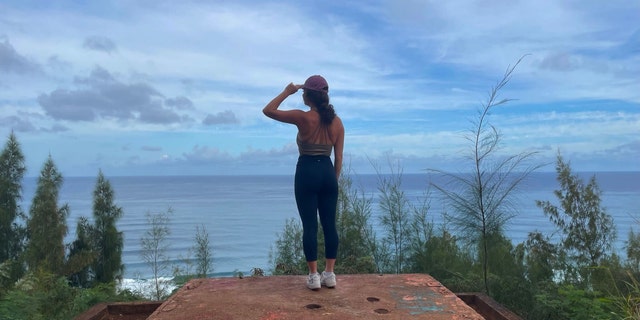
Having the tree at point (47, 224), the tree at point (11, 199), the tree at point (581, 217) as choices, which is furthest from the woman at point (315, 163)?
the tree at point (11, 199)

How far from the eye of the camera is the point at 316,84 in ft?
14.2

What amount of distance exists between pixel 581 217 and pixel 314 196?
8.12 m

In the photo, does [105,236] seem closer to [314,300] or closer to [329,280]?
[329,280]

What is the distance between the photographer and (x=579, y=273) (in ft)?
23.3

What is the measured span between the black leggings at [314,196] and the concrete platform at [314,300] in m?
0.37

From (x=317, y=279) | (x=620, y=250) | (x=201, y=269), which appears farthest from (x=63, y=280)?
(x=620, y=250)

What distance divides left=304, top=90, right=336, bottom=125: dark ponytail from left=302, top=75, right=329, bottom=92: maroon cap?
0.11 feet

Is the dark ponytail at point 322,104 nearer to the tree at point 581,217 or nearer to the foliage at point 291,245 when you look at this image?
the foliage at point 291,245

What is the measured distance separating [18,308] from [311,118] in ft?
14.2

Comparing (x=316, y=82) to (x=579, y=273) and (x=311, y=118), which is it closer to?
(x=311, y=118)

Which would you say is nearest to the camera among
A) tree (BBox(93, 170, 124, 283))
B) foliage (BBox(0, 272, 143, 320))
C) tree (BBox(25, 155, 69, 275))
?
foliage (BBox(0, 272, 143, 320))

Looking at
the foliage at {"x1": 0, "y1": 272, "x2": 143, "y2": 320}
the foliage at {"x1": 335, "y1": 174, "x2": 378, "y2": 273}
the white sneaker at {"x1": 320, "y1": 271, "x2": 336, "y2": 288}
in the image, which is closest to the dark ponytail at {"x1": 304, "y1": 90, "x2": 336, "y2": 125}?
the white sneaker at {"x1": 320, "y1": 271, "x2": 336, "y2": 288}

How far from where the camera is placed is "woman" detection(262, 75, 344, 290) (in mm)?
4312

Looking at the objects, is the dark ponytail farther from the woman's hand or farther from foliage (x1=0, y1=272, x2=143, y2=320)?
foliage (x1=0, y1=272, x2=143, y2=320)
